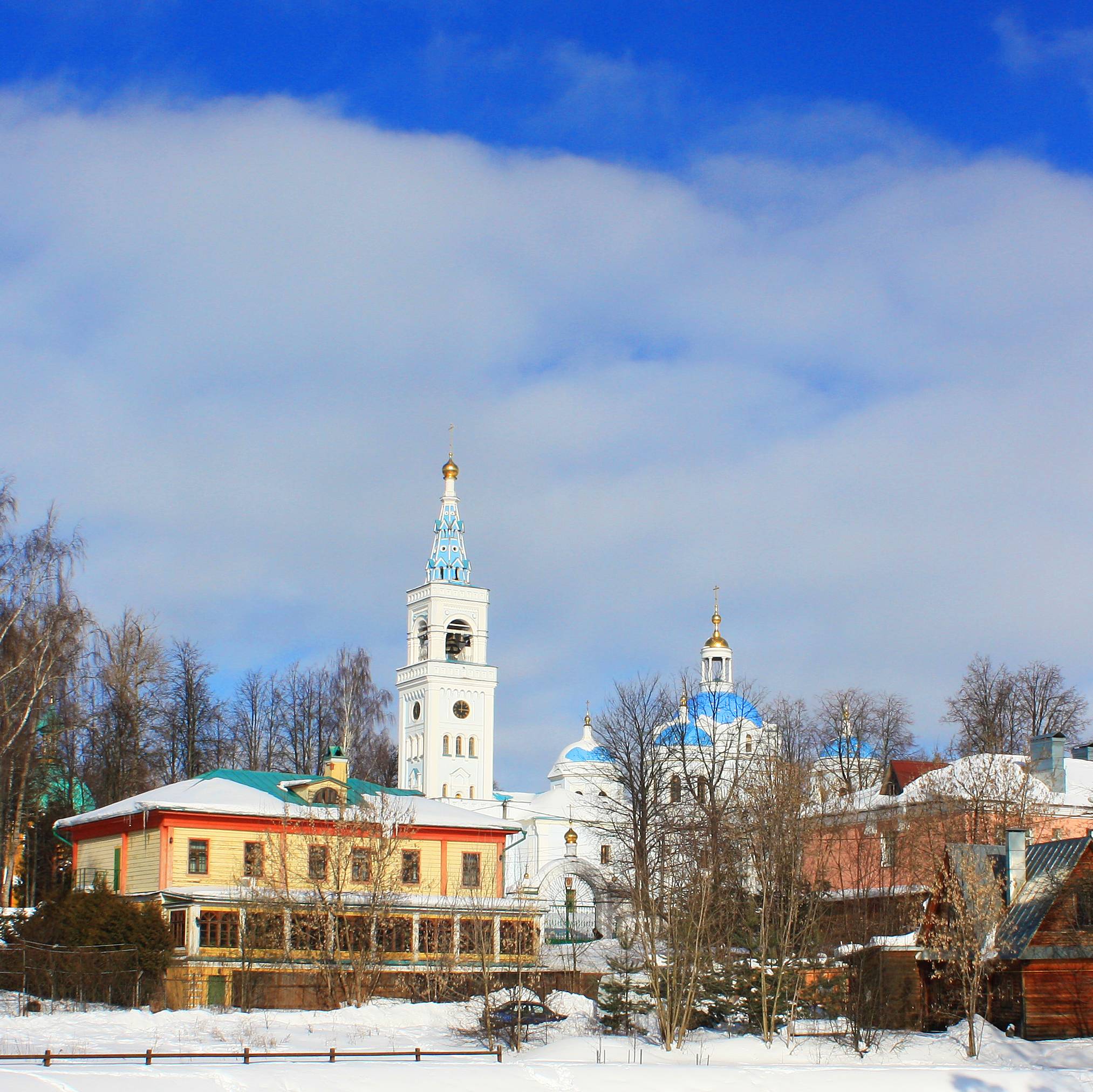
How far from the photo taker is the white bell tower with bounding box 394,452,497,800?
86062 mm

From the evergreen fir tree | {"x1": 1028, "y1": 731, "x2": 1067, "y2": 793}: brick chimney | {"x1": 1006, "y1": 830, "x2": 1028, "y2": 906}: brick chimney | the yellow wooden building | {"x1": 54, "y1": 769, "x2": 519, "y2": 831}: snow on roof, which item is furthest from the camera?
{"x1": 1028, "y1": 731, "x2": 1067, "y2": 793}: brick chimney

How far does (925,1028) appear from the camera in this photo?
33219mm

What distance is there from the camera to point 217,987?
3619 centimetres

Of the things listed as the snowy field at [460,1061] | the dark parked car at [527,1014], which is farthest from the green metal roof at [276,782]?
the dark parked car at [527,1014]

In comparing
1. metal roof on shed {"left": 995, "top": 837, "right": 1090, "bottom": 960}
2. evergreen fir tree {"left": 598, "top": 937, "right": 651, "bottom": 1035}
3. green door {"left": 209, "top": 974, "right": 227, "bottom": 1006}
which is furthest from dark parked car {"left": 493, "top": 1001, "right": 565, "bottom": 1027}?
metal roof on shed {"left": 995, "top": 837, "right": 1090, "bottom": 960}

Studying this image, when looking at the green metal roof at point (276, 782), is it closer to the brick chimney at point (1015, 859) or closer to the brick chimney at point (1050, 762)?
the brick chimney at point (1015, 859)

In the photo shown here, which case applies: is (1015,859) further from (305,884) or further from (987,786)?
(305,884)

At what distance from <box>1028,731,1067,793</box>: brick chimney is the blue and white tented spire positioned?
42817 millimetres

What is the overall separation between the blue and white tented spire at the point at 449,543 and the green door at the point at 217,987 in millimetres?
52186

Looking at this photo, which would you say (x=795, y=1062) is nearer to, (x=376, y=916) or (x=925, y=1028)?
(x=925, y=1028)

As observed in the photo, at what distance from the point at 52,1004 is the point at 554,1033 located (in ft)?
34.0

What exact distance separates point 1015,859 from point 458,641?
5741 cm

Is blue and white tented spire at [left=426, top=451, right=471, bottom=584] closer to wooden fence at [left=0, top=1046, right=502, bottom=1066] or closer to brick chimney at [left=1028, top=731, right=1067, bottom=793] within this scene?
brick chimney at [left=1028, top=731, right=1067, bottom=793]

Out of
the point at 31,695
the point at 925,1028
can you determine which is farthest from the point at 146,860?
the point at 925,1028
